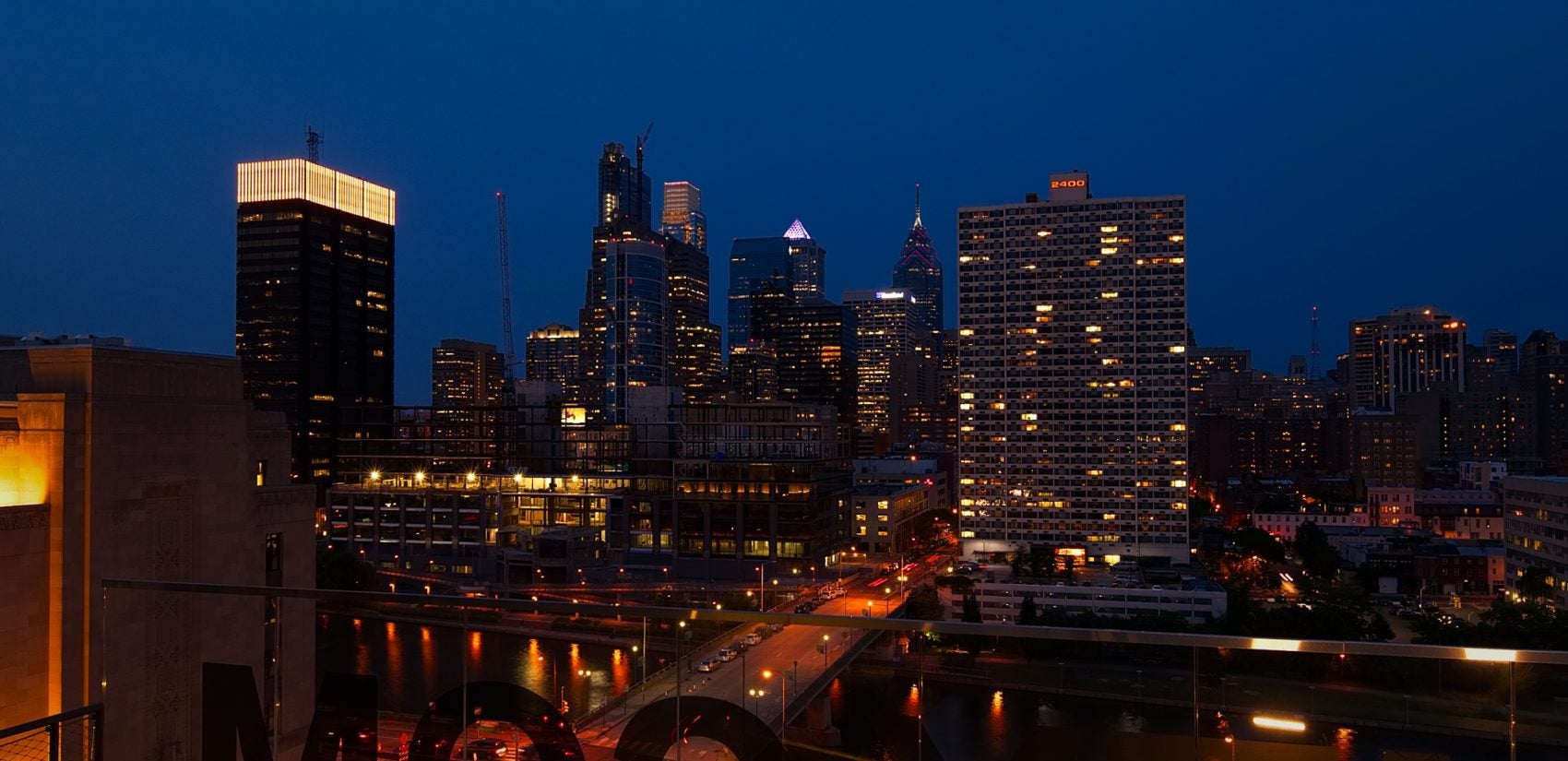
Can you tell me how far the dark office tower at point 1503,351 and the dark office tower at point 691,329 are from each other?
3238 inches

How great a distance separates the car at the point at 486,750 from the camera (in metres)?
4.32

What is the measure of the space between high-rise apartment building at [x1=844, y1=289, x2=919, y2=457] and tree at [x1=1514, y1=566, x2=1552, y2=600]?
80603mm

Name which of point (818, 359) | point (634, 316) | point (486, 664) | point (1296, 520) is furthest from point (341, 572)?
point (818, 359)

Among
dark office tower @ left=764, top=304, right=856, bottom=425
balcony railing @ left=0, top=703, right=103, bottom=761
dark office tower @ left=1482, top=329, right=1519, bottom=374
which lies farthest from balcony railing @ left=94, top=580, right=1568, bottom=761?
dark office tower @ left=1482, top=329, right=1519, bottom=374

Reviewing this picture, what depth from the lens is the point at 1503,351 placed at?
111 m

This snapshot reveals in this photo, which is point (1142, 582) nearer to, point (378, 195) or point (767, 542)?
point (767, 542)

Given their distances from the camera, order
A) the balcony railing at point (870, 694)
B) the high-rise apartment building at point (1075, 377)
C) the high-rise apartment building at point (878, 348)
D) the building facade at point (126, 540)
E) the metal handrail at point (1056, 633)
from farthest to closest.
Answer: the high-rise apartment building at point (878, 348) < the high-rise apartment building at point (1075, 377) < the building facade at point (126, 540) < the balcony railing at point (870, 694) < the metal handrail at point (1056, 633)

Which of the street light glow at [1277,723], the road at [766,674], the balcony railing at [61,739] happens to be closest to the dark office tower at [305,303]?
the balcony railing at [61,739]

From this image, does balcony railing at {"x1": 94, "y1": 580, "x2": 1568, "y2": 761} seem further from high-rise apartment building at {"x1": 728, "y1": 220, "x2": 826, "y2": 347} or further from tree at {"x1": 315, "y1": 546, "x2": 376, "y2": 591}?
high-rise apartment building at {"x1": 728, "y1": 220, "x2": 826, "y2": 347}

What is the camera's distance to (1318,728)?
3631 mm

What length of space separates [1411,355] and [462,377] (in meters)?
104

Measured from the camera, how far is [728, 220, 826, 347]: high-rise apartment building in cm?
17100

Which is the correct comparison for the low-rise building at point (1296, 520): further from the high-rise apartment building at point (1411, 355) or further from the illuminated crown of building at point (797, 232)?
the illuminated crown of building at point (797, 232)

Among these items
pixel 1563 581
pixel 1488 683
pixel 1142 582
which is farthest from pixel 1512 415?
pixel 1488 683
